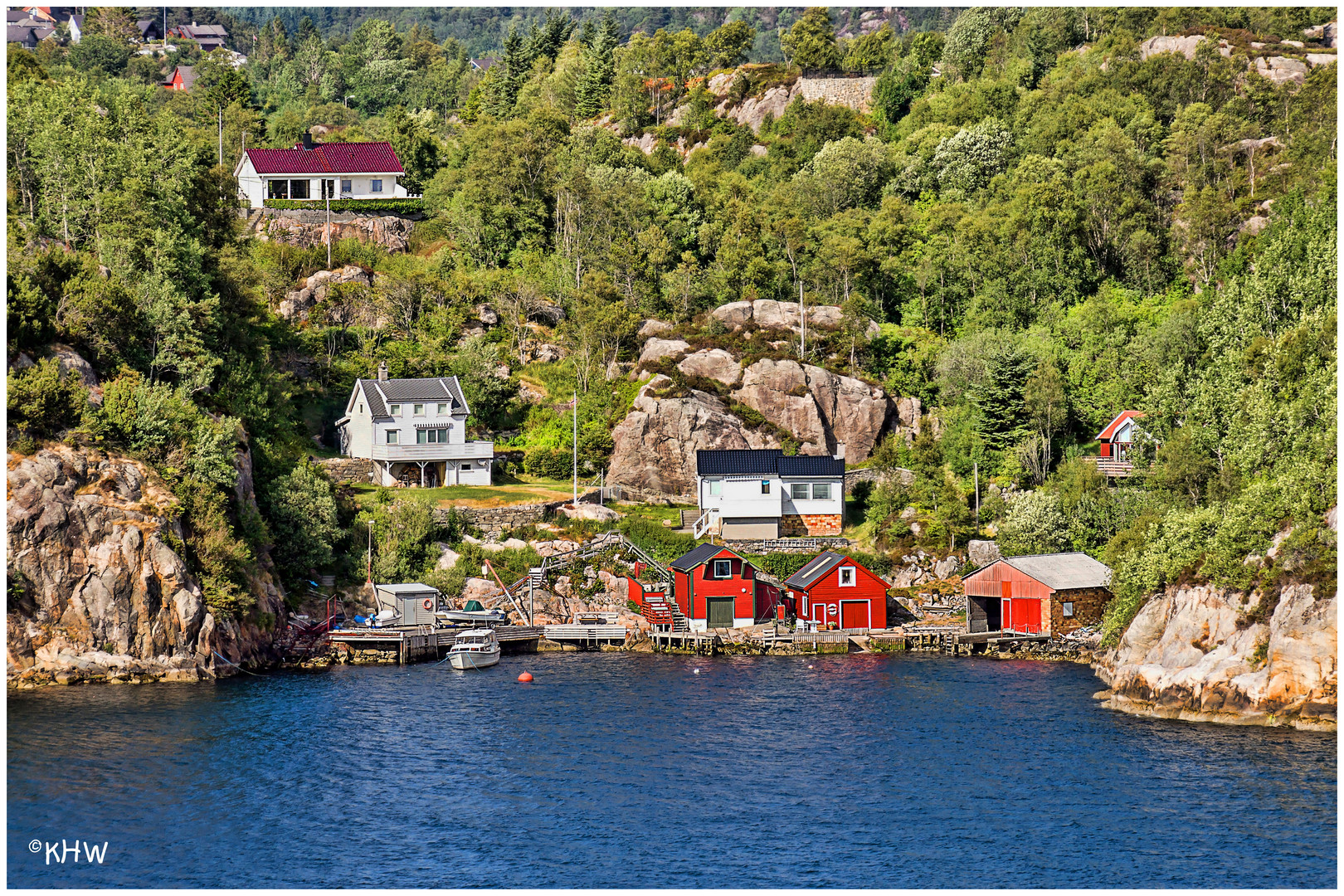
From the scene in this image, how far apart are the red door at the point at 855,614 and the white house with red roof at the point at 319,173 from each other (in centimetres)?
6497

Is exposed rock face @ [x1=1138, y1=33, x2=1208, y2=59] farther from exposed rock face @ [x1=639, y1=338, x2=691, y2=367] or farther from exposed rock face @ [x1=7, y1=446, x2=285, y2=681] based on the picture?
exposed rock face @ [x1=7, y1=446, x2=285, y2=681]

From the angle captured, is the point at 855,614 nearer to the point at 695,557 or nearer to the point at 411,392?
the point at 695,557

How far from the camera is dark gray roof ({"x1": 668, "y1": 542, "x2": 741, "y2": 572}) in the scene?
83188 mm

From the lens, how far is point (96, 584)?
6912 cm

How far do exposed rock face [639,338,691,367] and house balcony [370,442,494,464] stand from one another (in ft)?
47.5

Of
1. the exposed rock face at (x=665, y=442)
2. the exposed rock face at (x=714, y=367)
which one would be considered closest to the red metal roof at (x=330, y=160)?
the exposed rock face at (x=714, y=367)

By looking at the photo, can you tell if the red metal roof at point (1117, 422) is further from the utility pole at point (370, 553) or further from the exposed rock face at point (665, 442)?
the utility pole at point (370, 553)

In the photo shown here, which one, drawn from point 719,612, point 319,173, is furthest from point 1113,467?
point 319,173

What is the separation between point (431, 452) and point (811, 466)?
2598 cm

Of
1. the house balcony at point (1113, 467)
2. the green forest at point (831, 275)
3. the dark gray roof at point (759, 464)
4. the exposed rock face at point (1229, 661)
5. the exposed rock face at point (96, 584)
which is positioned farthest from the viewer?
the dark gray roof at point (759, 464)

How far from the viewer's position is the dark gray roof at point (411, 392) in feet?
320

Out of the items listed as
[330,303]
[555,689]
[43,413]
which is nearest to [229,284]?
[330,303]

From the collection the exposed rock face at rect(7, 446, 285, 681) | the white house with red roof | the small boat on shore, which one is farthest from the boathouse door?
the white house with red roof

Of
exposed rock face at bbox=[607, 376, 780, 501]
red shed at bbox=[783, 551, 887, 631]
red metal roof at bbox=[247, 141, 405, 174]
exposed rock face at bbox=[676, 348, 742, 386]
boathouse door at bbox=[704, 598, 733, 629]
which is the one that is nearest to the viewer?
boathouse door at bbox=[704, 598, 733, 629]
